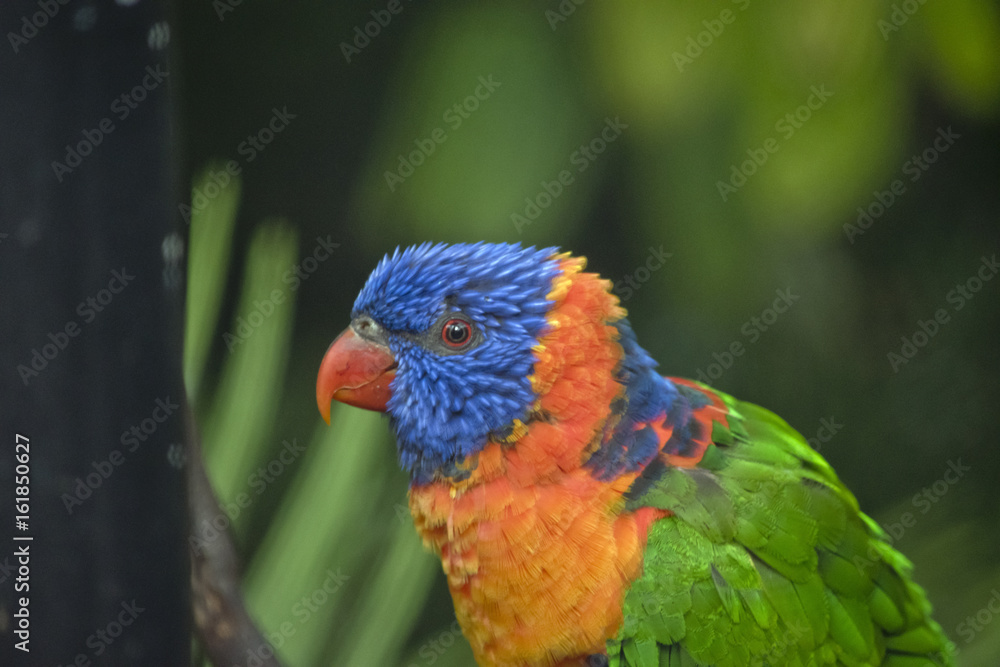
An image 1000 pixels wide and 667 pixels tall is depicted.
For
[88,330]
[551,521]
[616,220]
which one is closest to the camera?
[88,330]

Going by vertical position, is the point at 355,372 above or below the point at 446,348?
below

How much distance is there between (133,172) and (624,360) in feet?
2.50

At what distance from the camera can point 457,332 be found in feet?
3.93

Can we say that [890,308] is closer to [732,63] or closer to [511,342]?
[732,63]

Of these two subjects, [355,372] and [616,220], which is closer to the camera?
[355,372]

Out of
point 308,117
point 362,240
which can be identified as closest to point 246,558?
point 362,240

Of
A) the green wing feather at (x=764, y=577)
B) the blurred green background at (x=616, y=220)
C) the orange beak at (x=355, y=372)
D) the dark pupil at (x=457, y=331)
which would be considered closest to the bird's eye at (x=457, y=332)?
the dark pupil at (x=457, y=331)

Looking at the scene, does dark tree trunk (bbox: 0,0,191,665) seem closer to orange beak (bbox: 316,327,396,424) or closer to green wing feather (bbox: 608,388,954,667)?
orange beak (bbox: 316,327,396,424)

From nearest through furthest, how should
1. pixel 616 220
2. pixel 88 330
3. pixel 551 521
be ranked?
pixel 88 330 < pixel 551 521 < pixel 616 220

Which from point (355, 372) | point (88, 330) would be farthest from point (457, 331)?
point (88, 330)

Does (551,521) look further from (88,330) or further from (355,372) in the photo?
(88,330)

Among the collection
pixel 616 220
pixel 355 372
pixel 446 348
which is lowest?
pixel 355 372

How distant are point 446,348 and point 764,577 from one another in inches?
22.8

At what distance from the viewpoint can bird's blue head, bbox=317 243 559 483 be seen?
3.88ft
